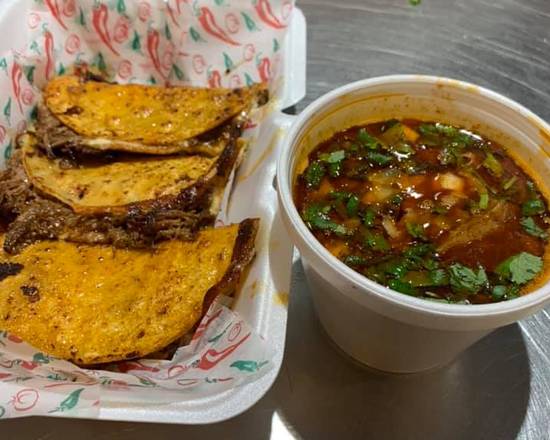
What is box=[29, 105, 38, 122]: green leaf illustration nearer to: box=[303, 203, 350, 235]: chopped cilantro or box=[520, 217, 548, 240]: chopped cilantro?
box=[303, 203, 350, 235]: chopped cilantro

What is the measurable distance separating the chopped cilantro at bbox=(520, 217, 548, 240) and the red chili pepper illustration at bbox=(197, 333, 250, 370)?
641 mm

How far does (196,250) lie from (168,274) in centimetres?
9

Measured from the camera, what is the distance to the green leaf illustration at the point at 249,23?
1.81 meters

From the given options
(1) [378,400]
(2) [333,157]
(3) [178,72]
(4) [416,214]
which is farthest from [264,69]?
(1) [378,400]

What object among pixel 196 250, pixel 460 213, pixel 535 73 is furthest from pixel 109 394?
pixel 535 73

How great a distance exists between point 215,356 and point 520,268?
651 mm

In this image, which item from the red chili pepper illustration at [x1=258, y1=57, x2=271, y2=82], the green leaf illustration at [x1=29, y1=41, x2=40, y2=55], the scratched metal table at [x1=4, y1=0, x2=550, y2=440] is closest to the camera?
the scratched metal table at [x1=4, y1=0, x2=550, y2=440]

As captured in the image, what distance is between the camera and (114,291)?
1.31 metres

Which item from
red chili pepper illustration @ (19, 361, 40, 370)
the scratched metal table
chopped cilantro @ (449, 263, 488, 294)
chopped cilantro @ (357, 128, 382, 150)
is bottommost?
the scratched metal table

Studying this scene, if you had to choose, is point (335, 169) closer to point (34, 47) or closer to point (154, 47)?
point (154, 47)

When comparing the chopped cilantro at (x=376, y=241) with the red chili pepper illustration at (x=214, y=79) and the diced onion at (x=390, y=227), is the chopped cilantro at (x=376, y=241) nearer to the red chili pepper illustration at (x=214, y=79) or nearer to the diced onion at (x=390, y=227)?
the diced onion at (x=390, y=227)

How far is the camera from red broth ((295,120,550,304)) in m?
1.12

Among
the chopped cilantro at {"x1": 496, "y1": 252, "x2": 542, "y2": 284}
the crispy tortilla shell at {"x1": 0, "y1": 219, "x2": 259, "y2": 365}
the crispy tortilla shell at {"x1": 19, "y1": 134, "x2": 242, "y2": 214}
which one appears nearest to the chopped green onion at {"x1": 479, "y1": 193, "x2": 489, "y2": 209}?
the chopped cilantro at {"x1": 496, "y1": 252, "x2": 542, "y2": 284}

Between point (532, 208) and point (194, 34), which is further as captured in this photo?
point (194, 34)
